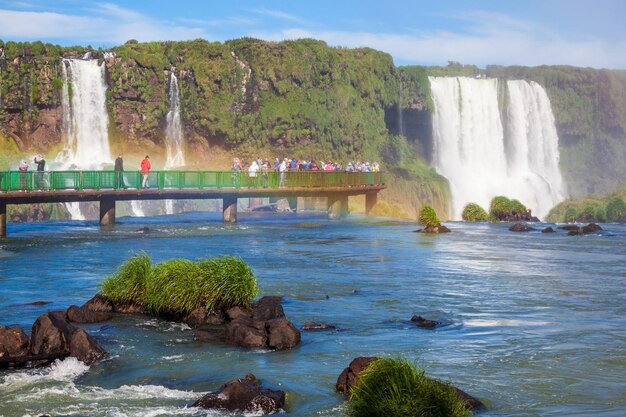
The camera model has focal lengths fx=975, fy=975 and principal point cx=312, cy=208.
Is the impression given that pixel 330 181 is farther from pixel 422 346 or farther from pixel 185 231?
pixel 422 346

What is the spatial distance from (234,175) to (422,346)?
40673 millimetres

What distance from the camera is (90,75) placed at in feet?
273

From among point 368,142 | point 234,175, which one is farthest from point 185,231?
point 368,142

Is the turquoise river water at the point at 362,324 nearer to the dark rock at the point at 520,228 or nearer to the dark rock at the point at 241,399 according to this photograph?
the dark rock at the point at 241,399

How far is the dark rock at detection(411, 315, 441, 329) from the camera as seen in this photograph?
24.4 m

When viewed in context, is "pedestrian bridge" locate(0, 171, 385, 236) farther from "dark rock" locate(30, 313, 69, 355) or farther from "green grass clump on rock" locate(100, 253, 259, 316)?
"dark rock" locate(30, 313, 69, 355)

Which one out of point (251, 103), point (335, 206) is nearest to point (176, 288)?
point (335, 206)

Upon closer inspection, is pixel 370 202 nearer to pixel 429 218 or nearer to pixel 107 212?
→ pixel 429 218

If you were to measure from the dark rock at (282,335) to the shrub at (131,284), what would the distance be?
523 cm

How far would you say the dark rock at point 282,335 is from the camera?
21.7 m

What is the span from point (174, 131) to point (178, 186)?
109ft

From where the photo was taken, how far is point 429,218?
192ft

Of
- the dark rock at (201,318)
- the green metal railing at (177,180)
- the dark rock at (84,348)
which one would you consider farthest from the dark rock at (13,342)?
the green metal railing at (177,180)

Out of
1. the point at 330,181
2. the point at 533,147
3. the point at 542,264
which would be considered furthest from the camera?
the point at 533,147
